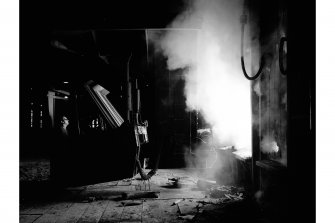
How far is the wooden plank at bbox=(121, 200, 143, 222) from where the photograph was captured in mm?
4727

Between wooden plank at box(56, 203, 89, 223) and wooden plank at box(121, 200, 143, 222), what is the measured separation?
0.92 m

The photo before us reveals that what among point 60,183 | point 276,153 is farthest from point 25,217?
point 276,153

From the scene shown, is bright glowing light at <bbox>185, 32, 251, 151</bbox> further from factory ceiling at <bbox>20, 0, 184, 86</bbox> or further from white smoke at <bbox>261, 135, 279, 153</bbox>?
factory ceiling at <bbox>20, 0, 184, 86</bbox>

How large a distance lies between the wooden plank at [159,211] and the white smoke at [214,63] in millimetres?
3211

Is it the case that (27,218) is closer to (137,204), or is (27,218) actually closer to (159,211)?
(137,204)

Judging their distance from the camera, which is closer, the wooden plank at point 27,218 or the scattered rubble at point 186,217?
the scattered rubble at point 186,217

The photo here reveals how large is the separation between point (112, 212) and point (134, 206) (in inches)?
21.8

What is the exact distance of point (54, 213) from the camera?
5.20 metres

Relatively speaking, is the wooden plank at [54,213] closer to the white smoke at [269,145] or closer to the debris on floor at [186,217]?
the debris on floor at [186,217]

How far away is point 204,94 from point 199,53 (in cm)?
189

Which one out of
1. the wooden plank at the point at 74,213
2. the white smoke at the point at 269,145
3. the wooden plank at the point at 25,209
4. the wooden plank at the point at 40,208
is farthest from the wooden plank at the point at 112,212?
the white smoke at the point at 269,145

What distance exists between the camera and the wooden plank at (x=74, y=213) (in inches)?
189

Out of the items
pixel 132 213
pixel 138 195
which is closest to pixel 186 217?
pixel 132 213

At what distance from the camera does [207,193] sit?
647 centimetres
